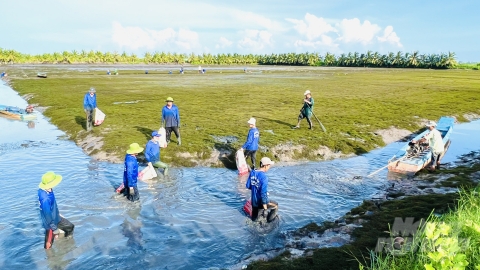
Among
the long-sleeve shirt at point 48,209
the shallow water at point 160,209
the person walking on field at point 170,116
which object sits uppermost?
the person walking on field at point 170,116

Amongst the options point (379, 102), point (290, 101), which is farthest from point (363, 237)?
point (379, 102)

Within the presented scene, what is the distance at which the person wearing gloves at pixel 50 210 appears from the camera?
8773 mm

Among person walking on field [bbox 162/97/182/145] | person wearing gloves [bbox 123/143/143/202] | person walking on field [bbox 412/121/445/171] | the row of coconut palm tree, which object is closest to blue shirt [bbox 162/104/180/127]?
person walking on field [bbox 162/97/182/145]

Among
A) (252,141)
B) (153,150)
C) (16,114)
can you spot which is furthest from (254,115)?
(16,114)

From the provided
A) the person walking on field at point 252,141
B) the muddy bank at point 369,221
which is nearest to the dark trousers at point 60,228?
the muddy bank at point 369,221

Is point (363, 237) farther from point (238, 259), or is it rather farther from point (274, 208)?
point (238, 259)

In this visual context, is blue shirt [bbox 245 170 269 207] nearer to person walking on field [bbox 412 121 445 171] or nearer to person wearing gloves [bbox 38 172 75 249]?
person wearing gloves [bbox 38 172 75 249]

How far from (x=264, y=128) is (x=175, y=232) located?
13.6m

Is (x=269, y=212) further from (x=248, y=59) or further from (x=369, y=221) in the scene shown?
(x=248, y=59)

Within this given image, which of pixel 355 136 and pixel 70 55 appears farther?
pixel 70 55

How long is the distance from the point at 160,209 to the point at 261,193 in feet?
13.0

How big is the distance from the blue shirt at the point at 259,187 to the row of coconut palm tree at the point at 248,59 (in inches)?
5497

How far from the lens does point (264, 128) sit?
2342 centimetres

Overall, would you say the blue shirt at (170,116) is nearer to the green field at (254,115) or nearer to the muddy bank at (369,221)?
the green field at (254,115)
